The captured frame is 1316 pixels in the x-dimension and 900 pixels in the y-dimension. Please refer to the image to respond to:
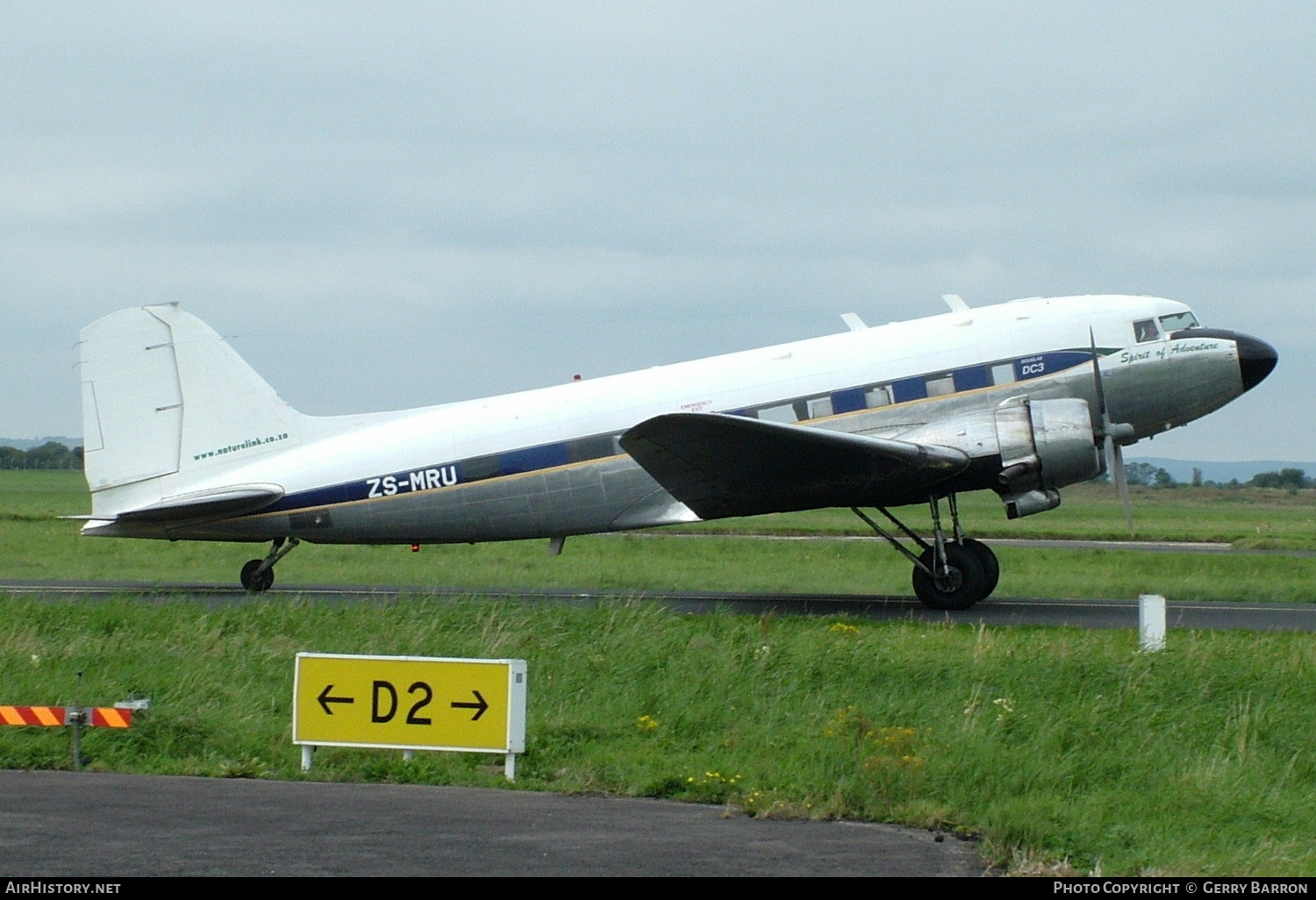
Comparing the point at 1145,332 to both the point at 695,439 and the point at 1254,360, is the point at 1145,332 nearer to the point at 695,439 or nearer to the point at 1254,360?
the point at 1254,360

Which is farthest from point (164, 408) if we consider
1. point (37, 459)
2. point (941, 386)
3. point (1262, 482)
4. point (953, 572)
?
point (37, 459)

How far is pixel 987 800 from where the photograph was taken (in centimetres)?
966

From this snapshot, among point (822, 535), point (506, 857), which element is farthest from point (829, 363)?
point (822, 535)

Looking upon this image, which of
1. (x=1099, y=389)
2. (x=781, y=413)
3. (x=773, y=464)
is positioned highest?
(x=1099, y=389)

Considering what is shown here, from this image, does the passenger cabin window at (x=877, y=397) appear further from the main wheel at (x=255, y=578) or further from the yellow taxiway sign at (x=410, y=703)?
the yellow taxiway sign at (x=410, y=703)

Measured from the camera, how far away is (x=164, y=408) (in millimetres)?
23031

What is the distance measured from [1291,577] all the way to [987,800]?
22620 millimetres

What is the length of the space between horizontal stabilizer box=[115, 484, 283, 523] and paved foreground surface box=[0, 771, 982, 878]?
1212 cm

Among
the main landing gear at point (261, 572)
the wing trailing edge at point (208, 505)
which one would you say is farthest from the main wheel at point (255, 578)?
the wing trailing edge at point (208, 505)

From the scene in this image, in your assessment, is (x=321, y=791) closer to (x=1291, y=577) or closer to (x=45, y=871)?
(x=45, y=871)

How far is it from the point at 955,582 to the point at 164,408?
12998mm

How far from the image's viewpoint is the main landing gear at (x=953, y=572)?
2083 centimetres

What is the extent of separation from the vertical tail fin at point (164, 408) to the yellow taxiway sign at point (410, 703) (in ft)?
42.6

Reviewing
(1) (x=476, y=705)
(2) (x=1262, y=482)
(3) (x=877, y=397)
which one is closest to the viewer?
(1) (x=476, y=705)
